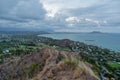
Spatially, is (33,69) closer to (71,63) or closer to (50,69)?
(50,69)

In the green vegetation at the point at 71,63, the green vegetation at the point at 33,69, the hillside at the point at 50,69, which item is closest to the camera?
the hillside at the point at 50,69

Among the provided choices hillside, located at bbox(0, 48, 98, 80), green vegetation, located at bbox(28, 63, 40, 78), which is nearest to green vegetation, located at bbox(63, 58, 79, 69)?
hillside, located at bbox(0, 48, 98, 80)

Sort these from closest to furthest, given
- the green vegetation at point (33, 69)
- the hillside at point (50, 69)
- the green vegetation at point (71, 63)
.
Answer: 1. the hillside at point (50, 69)
2. the green vegetation at point (71, 63)
3. the green vegetation at point (33, 69)

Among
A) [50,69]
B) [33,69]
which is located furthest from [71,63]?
[33,69]

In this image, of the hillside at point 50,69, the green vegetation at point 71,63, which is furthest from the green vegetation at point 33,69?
the green vegetation at point 71,63

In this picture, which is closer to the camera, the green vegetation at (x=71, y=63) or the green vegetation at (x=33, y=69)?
the green vegetation at (x=71, y=63)

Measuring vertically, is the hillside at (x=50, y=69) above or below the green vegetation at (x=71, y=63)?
below

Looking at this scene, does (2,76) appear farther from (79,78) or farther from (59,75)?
(79,78)

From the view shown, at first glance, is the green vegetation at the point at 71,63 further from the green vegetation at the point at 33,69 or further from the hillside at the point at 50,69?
the green vegetation at the point at 33,69

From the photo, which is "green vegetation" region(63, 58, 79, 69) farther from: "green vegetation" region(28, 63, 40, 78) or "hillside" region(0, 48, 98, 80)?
"green vegetation" region(28, 63, 40, 78)
